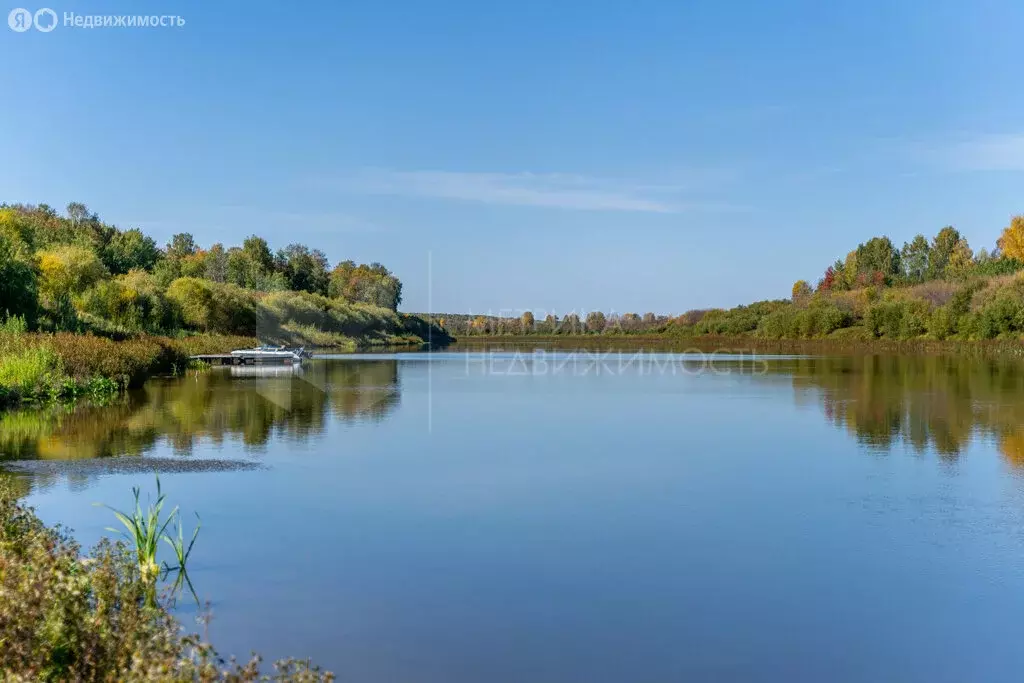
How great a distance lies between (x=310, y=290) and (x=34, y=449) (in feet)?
274

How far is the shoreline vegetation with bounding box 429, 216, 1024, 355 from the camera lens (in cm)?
6094

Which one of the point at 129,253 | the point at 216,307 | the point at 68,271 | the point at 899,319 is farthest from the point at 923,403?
the point at 129,253

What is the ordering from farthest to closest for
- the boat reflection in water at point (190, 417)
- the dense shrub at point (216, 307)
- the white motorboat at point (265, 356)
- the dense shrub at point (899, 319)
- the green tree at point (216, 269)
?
the green tree at point (216, 269) → the dense shrub at point (899, 319) → the dense shrub at point (216, 307) → the white motorboat at point (265, 356) → the boat reflection in water at point (190, 417)

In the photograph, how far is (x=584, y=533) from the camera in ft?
29.8

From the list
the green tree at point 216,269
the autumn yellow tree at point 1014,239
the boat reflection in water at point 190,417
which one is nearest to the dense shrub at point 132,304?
the boat reflection in water at point 190,417

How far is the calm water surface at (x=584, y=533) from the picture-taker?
611 cm

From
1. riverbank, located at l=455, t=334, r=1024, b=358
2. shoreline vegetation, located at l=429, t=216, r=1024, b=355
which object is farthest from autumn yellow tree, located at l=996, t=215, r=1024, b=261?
riverbank, located at l=455, t=334, r=1024, b=358

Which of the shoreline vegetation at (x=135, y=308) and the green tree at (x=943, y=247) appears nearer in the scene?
the shoreline vegetation at (x=135, y=308)

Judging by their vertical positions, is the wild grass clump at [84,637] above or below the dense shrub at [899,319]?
below

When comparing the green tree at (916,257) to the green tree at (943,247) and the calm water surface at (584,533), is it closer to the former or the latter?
the green tree at (943,247)

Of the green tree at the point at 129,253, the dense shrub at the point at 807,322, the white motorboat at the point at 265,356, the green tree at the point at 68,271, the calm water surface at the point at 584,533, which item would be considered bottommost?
the calm water surface at the point at 584,533

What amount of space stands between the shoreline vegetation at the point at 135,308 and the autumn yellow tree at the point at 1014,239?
58888mm

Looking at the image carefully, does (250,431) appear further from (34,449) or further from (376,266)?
(376,266)

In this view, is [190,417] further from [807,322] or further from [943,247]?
[943,247]
